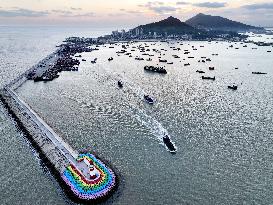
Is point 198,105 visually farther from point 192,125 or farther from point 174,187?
point 174,187

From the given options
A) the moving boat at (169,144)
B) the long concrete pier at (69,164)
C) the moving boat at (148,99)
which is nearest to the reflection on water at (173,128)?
the moving boat at (169,144)

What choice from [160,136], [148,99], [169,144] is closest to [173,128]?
[160,136]

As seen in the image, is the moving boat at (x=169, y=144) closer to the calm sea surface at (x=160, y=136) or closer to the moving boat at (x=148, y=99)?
the calm sea surface at (x=160, y=136)

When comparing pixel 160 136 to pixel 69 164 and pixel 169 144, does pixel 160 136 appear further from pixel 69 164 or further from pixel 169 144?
pixel 69 164

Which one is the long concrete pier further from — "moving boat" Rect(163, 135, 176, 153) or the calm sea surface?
"moving boat" Rect(163, 135, 176, 153)

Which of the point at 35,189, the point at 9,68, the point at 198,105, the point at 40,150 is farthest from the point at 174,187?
the point at 9,68

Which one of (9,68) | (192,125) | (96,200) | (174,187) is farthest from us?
(9,68)
